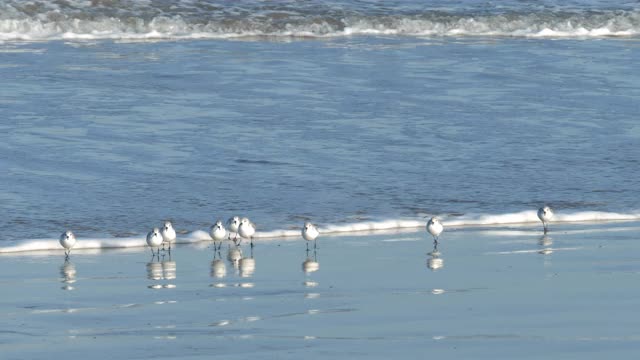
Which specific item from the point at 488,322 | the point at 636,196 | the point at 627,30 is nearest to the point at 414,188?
the point at 636,196

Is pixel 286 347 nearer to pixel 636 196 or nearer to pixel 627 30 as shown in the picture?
pixel 636 196

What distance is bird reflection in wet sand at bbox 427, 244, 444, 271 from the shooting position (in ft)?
41.4

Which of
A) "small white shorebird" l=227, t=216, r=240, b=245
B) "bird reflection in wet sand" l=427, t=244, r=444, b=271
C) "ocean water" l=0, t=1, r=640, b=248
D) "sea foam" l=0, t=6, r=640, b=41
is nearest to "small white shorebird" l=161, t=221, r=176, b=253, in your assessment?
"small white shorebird" l=227, t=216, r=240, b=245

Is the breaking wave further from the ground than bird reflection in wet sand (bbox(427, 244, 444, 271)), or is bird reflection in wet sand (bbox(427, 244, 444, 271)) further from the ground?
the breaking wave

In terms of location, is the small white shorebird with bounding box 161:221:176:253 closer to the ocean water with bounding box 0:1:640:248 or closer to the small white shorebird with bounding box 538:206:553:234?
the ocean water with bounding box 0:1:640:248

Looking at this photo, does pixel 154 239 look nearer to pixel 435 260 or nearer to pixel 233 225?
pixel 233 225

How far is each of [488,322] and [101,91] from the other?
12.5 metres

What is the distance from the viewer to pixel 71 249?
13547 mm

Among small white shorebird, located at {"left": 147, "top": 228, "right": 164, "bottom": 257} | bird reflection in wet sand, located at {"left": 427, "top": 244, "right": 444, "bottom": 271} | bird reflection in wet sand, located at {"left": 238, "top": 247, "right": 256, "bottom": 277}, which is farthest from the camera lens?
small white shorebird, located at {"left": 147, "top": 228, "right": 164, "bottom": 257}

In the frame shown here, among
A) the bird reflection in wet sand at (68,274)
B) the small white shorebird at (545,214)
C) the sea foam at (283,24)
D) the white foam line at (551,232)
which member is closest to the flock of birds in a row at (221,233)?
the bird reflection in wet sand at (68,274)

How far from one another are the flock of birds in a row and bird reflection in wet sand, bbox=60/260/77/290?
244mm

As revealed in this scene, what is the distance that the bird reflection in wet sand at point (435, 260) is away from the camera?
12625mm

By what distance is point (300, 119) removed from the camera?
2027 cm

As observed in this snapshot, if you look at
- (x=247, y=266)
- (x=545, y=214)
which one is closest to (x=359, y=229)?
(x=545, y=214)
